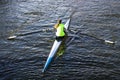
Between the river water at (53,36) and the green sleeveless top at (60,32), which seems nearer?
the river water at (53,36)

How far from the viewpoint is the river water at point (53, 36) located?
72.7ft

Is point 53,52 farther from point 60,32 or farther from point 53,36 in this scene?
point 53,36

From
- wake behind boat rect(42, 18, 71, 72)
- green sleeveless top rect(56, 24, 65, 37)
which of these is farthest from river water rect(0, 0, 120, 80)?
green sleeveless top rect(56, 24, 65, 37)

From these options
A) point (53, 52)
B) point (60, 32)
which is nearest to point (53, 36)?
point (60, 32)

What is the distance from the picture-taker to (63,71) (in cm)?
2217

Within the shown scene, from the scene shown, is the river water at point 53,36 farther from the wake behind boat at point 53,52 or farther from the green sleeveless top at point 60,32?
the green sleeveless top at point 60,32

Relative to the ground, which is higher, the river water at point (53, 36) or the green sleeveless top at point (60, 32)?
the green sleeveless top at point (60, 32)

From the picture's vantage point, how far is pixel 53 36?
29141 millimetres

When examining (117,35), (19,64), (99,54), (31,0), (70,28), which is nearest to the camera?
(19,64)

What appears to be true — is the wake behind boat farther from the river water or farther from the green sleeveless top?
the green sleeveless top

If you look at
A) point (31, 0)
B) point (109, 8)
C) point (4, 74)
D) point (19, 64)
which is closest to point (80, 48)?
point (19, 64)

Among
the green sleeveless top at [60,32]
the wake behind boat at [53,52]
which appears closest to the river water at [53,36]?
the wake behind boat at [53,52]

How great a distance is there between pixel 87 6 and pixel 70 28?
9179 millimetres

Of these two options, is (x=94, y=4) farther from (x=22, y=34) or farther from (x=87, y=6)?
A: (x=22, y=34)
